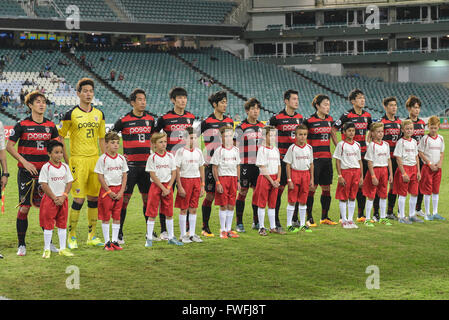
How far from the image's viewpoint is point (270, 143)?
36.1ft

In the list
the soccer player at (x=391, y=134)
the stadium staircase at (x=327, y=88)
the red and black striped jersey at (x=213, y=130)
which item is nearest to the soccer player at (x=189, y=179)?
the red and black striped jersey at (x=213, y=130)

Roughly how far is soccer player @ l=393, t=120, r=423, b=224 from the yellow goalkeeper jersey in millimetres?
5855

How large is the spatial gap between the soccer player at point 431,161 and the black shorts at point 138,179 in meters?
A: 5.61

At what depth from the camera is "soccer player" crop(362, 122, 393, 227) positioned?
1177cm

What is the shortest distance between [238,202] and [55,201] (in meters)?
3.54

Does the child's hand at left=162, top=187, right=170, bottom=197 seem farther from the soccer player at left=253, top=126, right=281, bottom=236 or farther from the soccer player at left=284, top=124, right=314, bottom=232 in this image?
the soccer player at left=284, top=124, right=314, bottom=232

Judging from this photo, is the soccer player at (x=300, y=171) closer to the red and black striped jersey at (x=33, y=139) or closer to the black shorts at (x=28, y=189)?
the red and black striped jersey at (x=33, y=139)

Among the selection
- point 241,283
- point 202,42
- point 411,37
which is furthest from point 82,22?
point 241,283

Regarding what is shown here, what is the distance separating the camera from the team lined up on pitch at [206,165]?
9344mm

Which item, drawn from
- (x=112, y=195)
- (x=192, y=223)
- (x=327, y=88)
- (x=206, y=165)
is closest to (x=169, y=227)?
(x=192, y=223)

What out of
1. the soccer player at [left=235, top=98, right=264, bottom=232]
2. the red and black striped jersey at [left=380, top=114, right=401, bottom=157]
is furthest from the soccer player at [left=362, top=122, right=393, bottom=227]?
the soccer player at [left=235, top=98, right=264, bottom=232]

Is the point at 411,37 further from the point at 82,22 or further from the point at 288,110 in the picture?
the point at 288,110

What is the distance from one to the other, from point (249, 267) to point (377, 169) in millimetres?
4443

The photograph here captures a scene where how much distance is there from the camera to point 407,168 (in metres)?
12.2
